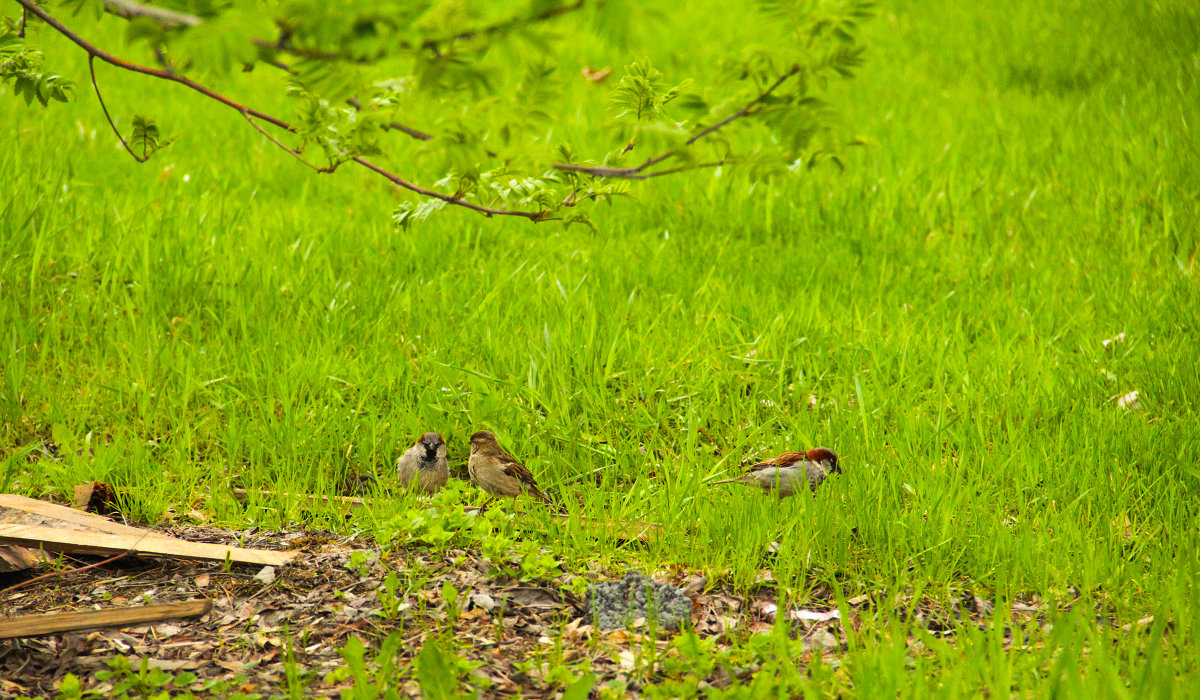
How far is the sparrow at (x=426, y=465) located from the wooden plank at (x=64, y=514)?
1060mm

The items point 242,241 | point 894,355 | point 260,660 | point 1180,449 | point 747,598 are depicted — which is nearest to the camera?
point 260,660

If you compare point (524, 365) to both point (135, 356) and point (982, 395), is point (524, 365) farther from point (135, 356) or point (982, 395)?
point (982, 395)

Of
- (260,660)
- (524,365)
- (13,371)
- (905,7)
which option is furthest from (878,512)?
(905,7)

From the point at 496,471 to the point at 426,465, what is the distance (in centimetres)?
31

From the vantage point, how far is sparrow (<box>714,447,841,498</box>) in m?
3.87

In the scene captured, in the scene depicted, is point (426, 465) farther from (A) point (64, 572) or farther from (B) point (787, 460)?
(B) point (787, 460)

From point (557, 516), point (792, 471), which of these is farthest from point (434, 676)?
point (792, 471)

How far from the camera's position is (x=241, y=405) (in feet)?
15.0

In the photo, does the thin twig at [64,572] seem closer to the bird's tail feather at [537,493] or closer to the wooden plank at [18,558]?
the wooden plank at [18,558]

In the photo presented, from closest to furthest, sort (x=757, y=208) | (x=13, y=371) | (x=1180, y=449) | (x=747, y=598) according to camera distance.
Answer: (x=747, y=598) < (x=1180, y=449) < (x=13, y=371) < (x=757, y=208)

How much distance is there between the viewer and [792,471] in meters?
3.88

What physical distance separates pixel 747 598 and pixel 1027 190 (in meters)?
5.48

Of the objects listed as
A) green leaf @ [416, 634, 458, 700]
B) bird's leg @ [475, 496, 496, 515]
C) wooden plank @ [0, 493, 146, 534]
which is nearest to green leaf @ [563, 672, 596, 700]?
green leaf @ [416, 634, 458, 700]

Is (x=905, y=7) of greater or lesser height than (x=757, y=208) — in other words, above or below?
above
